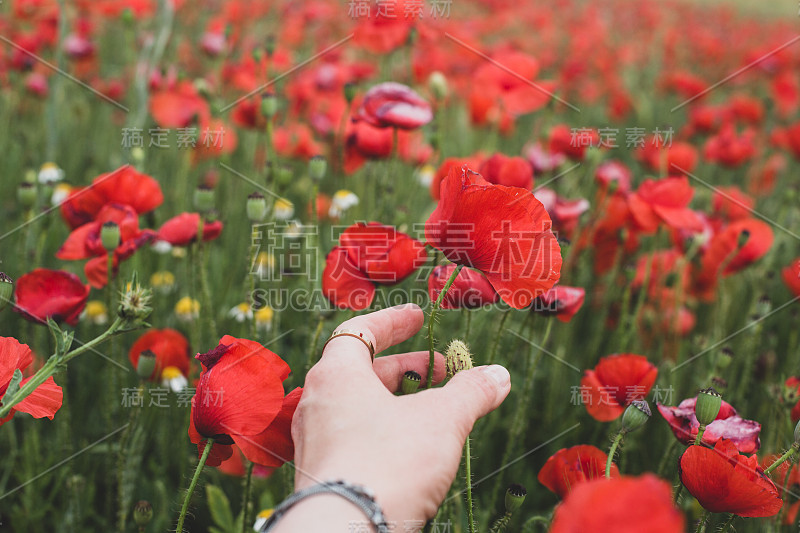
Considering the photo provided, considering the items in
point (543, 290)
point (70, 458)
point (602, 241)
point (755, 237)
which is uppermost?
point (543, 290)

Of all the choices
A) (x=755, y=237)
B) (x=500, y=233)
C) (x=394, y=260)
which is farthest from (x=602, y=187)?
(x=500, y=233)

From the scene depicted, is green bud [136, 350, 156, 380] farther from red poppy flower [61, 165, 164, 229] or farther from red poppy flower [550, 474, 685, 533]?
red poppy flower [550, 474, 685, 533]

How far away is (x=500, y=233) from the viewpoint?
33.4 inches

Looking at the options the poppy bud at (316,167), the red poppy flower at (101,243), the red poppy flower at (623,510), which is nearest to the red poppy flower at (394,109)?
the poppy bud at (316,167)

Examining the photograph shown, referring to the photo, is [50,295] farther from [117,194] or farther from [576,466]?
[576,466]

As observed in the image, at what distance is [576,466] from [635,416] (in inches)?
5.1

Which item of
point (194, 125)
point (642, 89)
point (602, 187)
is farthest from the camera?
point (642, 89)

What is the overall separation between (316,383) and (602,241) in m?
1.39

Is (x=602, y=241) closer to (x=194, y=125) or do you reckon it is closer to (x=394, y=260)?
(x=394, y=260)

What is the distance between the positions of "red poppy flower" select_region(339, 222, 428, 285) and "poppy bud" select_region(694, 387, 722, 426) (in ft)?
1.59

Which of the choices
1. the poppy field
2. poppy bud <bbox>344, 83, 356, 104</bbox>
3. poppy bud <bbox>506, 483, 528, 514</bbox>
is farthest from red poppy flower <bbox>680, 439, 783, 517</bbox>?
poppy bud <bbox>344, 83, 356, 104</bbox>

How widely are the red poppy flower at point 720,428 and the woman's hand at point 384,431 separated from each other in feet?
1.28

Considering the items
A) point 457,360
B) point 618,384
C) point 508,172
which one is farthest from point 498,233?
point 508,172

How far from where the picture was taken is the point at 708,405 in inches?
36.3
